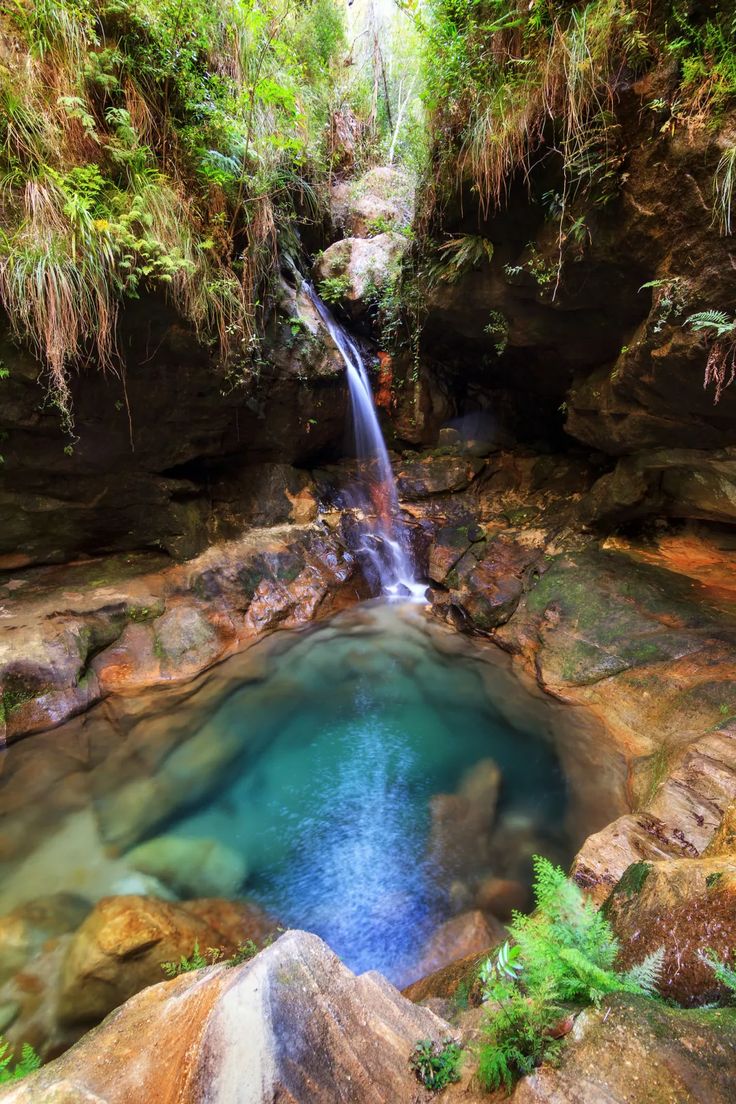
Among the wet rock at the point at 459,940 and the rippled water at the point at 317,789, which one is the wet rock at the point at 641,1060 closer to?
the wet rock at the point at 459,940

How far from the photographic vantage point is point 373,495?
319 inches

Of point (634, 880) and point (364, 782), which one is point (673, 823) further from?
point (364, 782)

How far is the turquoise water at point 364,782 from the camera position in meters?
3.21

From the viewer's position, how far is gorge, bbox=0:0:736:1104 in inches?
61.5

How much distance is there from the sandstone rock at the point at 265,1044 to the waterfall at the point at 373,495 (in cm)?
560

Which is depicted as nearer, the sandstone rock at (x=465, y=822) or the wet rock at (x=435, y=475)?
the sandstone rock at (x=465, y=822)

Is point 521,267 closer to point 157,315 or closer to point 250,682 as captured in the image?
point 157,315

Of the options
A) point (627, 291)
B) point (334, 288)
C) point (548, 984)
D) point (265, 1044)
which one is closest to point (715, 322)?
point (627, 291)

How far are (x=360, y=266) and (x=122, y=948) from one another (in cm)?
968

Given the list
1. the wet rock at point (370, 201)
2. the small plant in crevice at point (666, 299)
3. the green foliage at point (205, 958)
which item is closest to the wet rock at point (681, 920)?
the green foliage at point (205, 958)

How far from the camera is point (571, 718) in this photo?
4645mm

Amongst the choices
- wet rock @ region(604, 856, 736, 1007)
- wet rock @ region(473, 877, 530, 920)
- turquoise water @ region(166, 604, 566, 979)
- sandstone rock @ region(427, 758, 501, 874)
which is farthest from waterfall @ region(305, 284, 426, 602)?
wet rock @ region(604, 856, 736, 1007)

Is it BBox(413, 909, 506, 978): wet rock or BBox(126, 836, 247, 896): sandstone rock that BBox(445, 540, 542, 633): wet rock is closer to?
BBox(413, 909, 506, 978): wet rock

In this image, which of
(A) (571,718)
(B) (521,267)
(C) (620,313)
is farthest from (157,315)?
(A) (571,718)
